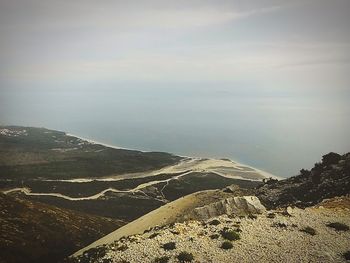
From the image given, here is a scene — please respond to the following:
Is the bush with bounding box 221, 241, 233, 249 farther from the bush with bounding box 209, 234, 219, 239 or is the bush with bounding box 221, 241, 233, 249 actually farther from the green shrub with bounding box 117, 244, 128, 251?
the green shrub with bounding box 117, 244, 128, 251

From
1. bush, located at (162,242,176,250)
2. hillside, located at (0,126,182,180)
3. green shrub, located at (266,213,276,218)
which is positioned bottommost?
hillside, located at (0,126,182,180)

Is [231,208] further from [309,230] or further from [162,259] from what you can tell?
[162,259]

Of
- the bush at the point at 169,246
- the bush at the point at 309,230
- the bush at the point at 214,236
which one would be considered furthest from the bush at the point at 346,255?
the bush at the point at 169,246

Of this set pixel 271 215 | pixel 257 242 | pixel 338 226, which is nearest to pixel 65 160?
pixel 271 215

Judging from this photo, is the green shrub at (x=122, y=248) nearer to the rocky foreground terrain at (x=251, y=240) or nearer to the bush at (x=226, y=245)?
the rocky foreground terrain at (x=251, y=240)

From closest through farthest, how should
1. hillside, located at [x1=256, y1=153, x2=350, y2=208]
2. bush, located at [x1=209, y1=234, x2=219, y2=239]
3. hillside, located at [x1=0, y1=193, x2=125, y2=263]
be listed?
1. bush, located at [x1=209, y1=234, x2=219, y2=239]
2. hillside, located at [x1=256, y1=153, x2=350, y2=208]
3. hillside, located at [x1=0, y1=193, x2=125, y2=263]

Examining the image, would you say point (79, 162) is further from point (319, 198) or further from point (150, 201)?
point (319, 198)

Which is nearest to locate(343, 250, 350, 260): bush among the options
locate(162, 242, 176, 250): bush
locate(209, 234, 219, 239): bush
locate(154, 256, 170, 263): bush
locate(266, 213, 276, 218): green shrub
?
locate(266, 213, 276, 218): green shrub
